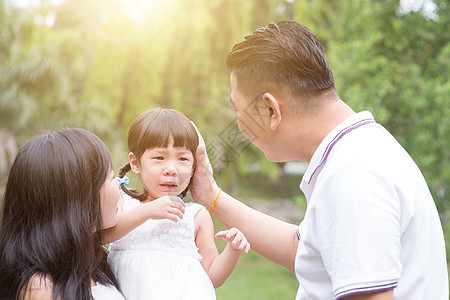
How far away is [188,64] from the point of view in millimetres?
10617

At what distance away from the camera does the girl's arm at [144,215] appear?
182 cm

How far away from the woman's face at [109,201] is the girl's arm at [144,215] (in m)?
0.04

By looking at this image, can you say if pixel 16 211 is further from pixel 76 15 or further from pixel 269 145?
pixel 76 15

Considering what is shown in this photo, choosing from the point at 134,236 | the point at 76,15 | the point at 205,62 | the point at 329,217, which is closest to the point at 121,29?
the point at 76,15

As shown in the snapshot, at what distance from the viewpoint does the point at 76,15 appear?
9.92 metres

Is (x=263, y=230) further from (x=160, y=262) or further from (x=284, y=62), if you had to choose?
(x=284, y=62)

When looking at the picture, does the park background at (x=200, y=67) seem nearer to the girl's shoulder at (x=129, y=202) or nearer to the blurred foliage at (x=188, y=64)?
the blurred foliage at (x=188, y=64)

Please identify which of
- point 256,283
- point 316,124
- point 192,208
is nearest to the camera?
point 316,124

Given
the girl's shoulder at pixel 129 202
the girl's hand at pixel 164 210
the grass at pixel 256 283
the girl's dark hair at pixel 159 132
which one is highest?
the girl's dark hair at pixel 159 132

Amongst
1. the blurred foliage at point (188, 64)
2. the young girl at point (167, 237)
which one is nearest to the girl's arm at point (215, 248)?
the young girl at point (167, 237)

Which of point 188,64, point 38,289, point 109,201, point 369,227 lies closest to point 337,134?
point 369,227

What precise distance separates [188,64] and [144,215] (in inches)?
356

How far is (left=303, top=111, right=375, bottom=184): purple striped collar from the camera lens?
1.57 m

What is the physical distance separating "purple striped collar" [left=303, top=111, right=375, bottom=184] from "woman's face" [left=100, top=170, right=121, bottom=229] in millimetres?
725
